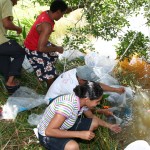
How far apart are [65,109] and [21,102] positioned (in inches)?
48.0

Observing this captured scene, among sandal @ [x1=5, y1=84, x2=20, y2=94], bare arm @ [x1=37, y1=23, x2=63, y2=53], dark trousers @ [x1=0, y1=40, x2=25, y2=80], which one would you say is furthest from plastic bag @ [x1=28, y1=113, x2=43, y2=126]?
bare arm @ [x1=37, y1=23, x2=63, y2=53]

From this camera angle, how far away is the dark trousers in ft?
12.7

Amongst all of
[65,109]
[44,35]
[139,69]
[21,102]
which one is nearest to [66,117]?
[65,109]

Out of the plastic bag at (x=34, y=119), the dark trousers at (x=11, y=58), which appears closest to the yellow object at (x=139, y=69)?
the dark trousers at (x=11, y=58)

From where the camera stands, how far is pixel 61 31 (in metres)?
6.21

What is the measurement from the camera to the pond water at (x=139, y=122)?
12.3 ft

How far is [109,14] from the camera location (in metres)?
3.80

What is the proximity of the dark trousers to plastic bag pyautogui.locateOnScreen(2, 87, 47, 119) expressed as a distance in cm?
27

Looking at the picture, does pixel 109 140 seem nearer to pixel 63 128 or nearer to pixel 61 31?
pixel 63 128

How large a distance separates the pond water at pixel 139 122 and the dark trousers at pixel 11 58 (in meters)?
1.50

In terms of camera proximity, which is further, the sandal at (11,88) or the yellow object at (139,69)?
the yellow object at (139,69)

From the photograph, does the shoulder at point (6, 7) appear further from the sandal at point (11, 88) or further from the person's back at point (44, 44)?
the sandal at point (11, 88)

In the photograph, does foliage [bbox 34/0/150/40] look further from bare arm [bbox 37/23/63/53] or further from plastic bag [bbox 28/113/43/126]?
plastic bag [bbox 28/113/43/126]

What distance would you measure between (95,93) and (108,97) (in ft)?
4.30
